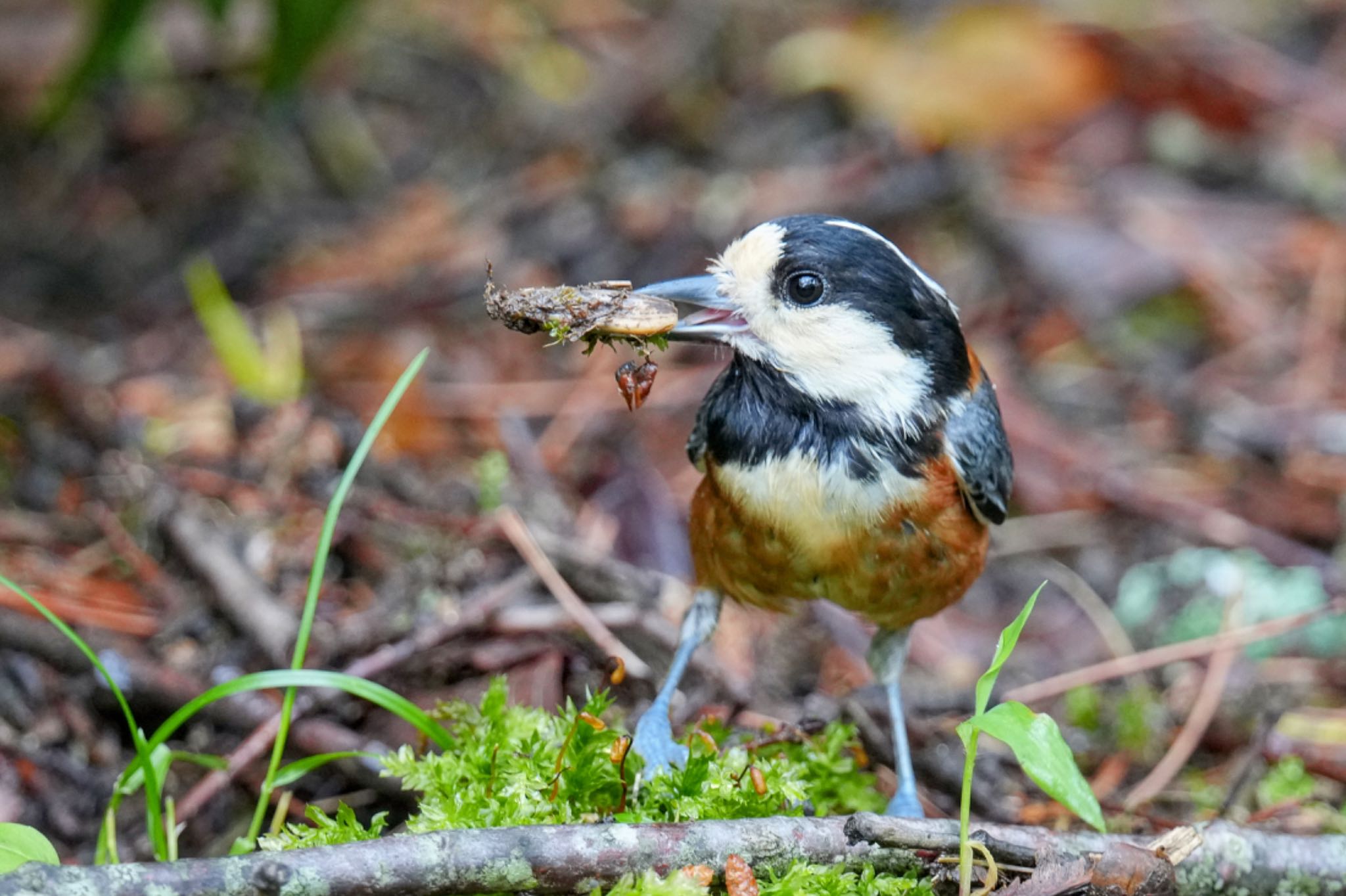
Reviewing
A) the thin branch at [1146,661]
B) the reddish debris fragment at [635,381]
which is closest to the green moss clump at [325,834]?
the reddish debris fragment at [635,381]

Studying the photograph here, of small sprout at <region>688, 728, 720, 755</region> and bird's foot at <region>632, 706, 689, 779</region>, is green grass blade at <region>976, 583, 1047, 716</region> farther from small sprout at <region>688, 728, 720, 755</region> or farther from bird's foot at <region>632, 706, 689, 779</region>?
bird's foot at <region>632, 706, 689, 779</region>

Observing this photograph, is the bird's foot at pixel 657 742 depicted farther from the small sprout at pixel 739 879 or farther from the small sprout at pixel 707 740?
the small sprout at pixel 739 879

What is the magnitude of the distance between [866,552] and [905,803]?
0.61 meters

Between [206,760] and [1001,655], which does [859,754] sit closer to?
[1001,655]

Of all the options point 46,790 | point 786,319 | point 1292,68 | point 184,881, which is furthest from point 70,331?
point 1292,68

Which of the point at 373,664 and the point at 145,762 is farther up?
the point at 145,762

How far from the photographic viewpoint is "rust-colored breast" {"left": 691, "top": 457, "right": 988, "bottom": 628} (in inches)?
118

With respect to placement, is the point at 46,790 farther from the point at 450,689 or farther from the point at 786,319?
the point at 786,319

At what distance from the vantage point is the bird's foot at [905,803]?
3100 millimetres

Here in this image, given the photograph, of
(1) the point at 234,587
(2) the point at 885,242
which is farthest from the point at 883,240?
(1) the point at 234,587

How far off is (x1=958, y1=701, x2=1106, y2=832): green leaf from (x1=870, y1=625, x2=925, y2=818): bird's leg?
0.83m

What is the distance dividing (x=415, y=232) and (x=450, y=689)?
3.44 metres

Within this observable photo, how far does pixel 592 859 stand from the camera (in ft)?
7.23

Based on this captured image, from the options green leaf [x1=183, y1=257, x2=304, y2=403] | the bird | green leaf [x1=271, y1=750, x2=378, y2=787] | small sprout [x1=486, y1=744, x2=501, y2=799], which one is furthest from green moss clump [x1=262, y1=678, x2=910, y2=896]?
green leaf [x1=183, y1=257, x2=304, y2=403]
